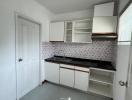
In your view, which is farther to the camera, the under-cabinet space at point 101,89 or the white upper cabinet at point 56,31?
the white upper cabinet at point 56,31

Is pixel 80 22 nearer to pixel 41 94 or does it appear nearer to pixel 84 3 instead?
pixel 84 3

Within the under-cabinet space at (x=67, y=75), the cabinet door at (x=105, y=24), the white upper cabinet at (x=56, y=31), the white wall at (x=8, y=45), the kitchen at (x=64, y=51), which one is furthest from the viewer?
the white upper cabinet at (x=56, y=31)

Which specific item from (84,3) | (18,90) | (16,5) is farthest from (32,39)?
(84,3)

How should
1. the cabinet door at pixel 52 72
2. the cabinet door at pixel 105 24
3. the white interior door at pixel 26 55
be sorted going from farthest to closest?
1. the cabinet door at pixel 52 72
2. the cabinet door at pixel 105 24
3. the white interior door at pixel 26 55

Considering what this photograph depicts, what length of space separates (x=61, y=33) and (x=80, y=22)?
2.46 ft

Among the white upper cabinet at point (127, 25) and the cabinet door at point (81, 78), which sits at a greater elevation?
the white upper cabinet at point (127, 25)

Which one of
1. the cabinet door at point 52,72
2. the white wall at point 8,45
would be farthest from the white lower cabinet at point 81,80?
the white wall at point 8,45

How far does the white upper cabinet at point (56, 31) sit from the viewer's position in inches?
116

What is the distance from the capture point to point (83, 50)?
2943mm

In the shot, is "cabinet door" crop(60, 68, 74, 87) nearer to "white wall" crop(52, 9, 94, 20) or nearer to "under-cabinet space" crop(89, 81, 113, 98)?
"under-cabinet space" crop(89, 81, 113, 98)

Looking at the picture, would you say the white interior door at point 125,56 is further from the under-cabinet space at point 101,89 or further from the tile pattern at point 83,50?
the tile pattern at point 83,50

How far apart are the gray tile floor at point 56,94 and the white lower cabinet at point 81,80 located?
0.59 ft

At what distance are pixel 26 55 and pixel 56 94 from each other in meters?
1.37

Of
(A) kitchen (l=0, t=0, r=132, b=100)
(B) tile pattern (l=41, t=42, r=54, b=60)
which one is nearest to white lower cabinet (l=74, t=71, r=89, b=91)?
(A) kitchen (l=0, t=0, r=132, b=100)
